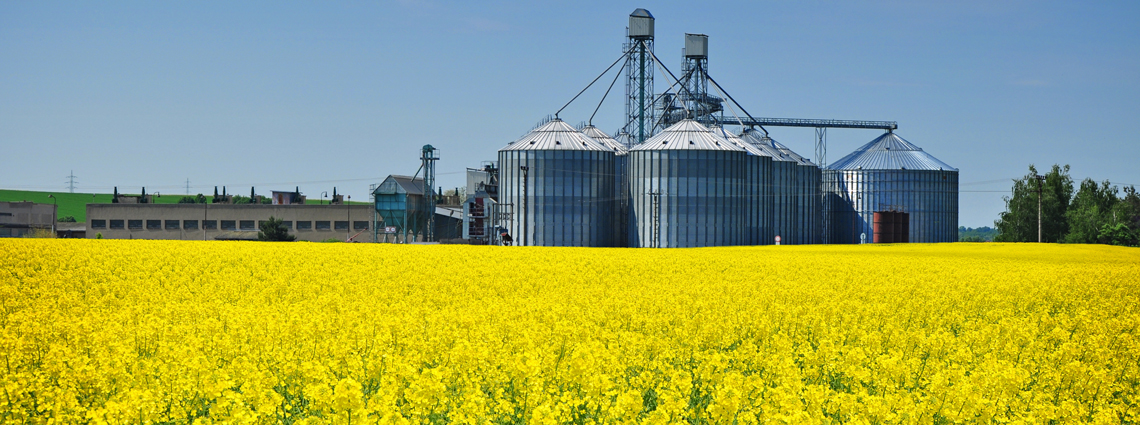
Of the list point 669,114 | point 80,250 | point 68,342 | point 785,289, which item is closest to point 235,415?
point 68,342

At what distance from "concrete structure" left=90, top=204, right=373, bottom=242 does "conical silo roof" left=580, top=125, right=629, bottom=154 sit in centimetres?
3580

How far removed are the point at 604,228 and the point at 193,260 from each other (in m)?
41.2

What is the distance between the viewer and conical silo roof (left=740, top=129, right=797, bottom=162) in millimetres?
81050

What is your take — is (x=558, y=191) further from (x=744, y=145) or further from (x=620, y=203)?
(x=744, y=145)

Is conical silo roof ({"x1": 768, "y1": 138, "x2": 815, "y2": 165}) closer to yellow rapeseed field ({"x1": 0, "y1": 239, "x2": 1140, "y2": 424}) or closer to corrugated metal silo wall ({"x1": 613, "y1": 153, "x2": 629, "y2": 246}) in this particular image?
corrugated metal silo wall ({"x1": 613, "y1": 153, "x2": 629, "y2": 246})

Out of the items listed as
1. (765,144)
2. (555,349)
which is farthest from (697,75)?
(555,349)

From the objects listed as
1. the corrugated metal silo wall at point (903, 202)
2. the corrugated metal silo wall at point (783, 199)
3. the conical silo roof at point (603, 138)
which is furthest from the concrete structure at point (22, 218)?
the corrugated metal silo wall at point (903, 202)

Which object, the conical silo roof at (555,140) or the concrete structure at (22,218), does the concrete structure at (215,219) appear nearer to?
the concrete structure at (22,218)

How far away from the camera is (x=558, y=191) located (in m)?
66.6

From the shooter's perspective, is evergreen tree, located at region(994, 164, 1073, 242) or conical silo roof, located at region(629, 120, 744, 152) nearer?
conical silo roof, located at region(629, 120, 744, 152)

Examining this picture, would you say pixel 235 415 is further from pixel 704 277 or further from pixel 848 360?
pixel 704 277

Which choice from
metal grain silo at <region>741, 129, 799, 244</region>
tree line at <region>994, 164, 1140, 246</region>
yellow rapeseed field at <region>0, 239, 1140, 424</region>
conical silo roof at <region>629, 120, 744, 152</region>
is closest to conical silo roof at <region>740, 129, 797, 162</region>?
metal grain silo at <region>741, 129, 799, 244</region>

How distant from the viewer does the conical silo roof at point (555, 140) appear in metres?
67.9

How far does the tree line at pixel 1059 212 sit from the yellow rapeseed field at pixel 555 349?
8320 centimetres
